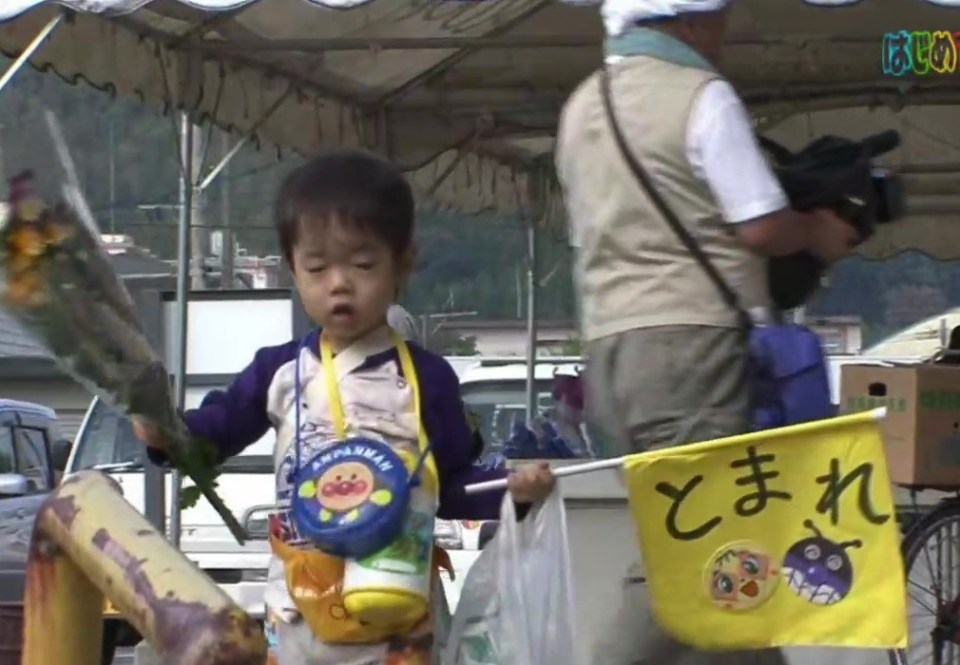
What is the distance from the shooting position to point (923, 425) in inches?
235

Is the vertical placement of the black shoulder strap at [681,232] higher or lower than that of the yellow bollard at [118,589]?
higher

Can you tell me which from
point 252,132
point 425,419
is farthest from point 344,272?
point 252,132

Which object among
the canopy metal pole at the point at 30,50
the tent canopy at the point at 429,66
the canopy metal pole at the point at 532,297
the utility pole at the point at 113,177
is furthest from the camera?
the canopy metal pole at the point at 532,297

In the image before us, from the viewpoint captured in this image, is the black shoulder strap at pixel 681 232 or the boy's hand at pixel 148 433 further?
the black shoulder strap at pixel 681 232

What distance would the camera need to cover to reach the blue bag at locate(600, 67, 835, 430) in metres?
3.72

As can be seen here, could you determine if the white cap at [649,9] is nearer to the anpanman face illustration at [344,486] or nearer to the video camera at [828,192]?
the video camera at [828,192]

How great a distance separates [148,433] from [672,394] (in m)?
1.08

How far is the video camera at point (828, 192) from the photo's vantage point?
380cm

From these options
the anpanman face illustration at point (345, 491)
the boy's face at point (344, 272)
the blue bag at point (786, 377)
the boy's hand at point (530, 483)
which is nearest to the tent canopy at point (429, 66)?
the blue bag at point (786, 377)

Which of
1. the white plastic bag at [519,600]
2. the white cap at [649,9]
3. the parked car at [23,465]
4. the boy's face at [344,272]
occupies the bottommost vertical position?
the parked car at [23,465]

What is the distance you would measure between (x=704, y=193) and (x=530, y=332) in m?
7.79

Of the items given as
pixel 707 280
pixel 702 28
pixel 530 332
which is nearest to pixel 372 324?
pixel 707 280

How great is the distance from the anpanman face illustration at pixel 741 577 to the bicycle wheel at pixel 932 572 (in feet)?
8.59

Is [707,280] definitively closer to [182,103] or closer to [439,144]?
[182,103]
